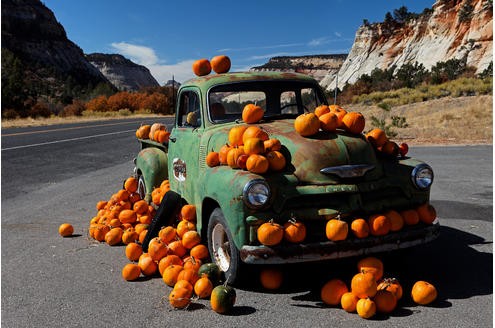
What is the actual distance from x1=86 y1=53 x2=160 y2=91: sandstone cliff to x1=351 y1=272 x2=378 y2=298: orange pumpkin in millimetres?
152628

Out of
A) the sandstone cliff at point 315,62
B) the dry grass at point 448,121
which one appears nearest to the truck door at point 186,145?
the dry grass at point 448,121

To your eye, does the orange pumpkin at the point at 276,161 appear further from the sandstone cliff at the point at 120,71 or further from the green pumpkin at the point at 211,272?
the sandstone cliff at the point at 120,71

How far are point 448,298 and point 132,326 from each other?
265 centimetres

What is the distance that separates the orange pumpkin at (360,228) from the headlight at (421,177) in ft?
2.71

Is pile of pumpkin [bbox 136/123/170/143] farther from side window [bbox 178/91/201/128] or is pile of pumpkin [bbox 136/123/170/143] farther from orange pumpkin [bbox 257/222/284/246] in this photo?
orange pumpkin [bbox 257/222/284/246]

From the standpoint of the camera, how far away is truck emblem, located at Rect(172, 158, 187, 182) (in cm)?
561

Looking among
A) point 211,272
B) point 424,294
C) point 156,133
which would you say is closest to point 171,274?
point 211,272

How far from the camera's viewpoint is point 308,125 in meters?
4.46

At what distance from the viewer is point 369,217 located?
13.7 ft

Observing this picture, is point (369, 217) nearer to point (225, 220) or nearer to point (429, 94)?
point (225, 220)

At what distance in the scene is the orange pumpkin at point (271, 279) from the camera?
14.0ft

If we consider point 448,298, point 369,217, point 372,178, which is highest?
point 372,178

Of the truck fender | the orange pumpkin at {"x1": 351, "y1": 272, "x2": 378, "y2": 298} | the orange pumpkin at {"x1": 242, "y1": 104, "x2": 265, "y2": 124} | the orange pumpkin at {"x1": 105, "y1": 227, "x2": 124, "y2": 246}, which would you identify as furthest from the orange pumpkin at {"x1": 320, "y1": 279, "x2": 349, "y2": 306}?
the truck fender

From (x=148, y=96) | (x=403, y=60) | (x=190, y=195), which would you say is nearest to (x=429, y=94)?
(x=403, y=60)
